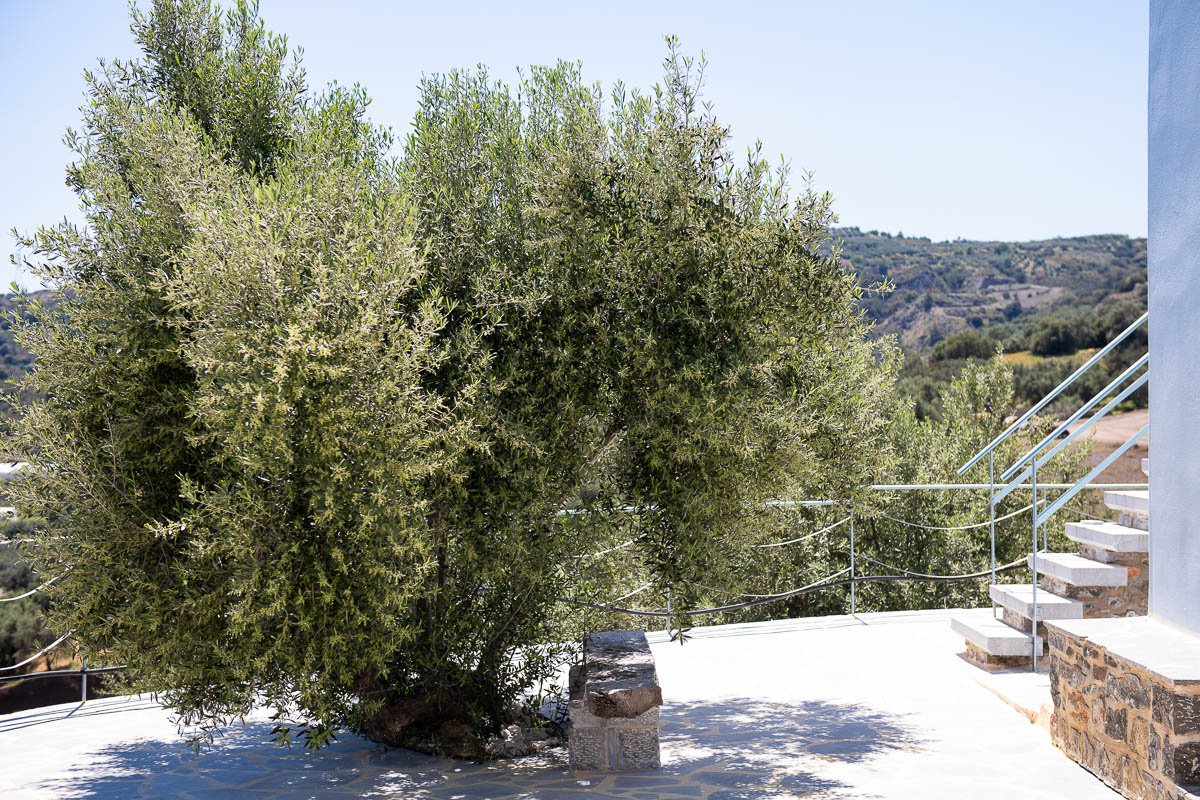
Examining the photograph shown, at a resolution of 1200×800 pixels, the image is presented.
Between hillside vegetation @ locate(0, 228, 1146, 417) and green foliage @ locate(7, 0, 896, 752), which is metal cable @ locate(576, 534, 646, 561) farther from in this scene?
hillside vegetation @ locate(0, 228, 1146, 417)

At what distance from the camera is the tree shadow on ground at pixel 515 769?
18.5ft

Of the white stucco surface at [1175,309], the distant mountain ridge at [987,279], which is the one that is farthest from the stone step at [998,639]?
the distant mountain ridge at [987,279]

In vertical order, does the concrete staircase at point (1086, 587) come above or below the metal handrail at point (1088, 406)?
below

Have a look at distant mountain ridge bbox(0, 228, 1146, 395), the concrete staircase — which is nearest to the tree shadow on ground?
the concrete staircase

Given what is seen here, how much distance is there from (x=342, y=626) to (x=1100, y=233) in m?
66.4

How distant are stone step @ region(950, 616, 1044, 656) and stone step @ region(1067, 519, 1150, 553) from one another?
2.96ft

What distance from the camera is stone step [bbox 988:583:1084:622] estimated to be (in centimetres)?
746

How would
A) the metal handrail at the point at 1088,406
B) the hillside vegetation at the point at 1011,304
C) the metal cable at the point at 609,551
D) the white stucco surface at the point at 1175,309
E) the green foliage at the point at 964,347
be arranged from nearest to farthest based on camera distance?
1. the white stucco surface at the point at 1175,309
2. the metal cable at the point at 609,551
3. the metal handrail at the point at 1088,406
4. the hillside vegetation at the point at 1011,304
5. the green foliage at the point at 964,347

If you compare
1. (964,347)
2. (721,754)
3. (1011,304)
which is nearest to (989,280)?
(1011,304)

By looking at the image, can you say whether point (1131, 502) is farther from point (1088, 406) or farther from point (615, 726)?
point (615, 726)

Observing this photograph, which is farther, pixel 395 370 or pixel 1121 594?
pixel 1121 594

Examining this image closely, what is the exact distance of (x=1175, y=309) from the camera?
221 inches

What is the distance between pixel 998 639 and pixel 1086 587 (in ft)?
2.57

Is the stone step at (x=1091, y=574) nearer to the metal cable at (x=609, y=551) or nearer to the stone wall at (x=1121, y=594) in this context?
the stone wall at (x=1121, y=594)
